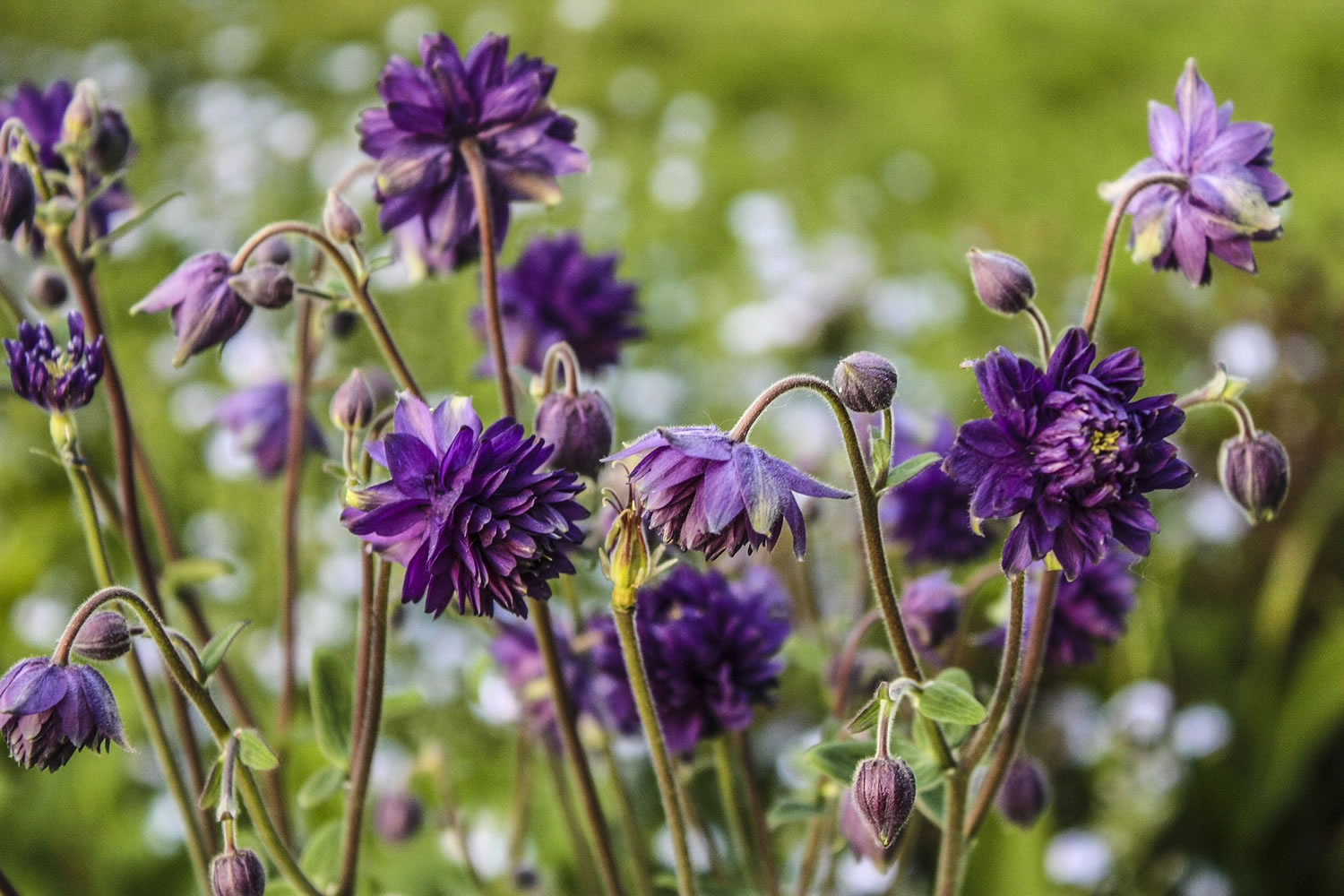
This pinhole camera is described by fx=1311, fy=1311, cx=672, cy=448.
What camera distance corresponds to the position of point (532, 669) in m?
1.24

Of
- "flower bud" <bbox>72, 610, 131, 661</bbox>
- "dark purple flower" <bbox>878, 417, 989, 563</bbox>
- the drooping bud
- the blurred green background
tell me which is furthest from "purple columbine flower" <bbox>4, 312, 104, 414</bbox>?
the drooping bud

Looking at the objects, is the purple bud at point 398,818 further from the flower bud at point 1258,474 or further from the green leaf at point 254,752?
the flower bud at point 1258,474

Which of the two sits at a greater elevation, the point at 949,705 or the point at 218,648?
the point at 218,648

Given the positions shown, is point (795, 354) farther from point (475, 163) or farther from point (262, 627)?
point (475, 163)

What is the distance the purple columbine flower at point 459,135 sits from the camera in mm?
949

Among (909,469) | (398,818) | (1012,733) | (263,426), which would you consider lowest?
(398,818)

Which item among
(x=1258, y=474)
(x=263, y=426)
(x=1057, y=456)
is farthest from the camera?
(x=263, y=426)

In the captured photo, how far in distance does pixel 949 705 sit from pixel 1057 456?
0.66 feet

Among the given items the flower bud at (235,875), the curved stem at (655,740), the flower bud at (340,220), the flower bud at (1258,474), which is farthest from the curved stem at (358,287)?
the flower bud at (1258,474)

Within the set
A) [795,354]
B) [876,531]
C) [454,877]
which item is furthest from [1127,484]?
[795,354]

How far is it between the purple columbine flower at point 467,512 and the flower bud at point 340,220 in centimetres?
19

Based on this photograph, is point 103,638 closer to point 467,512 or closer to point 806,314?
point 467,512

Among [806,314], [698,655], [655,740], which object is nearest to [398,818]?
[698,655]

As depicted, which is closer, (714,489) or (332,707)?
(714,489)
